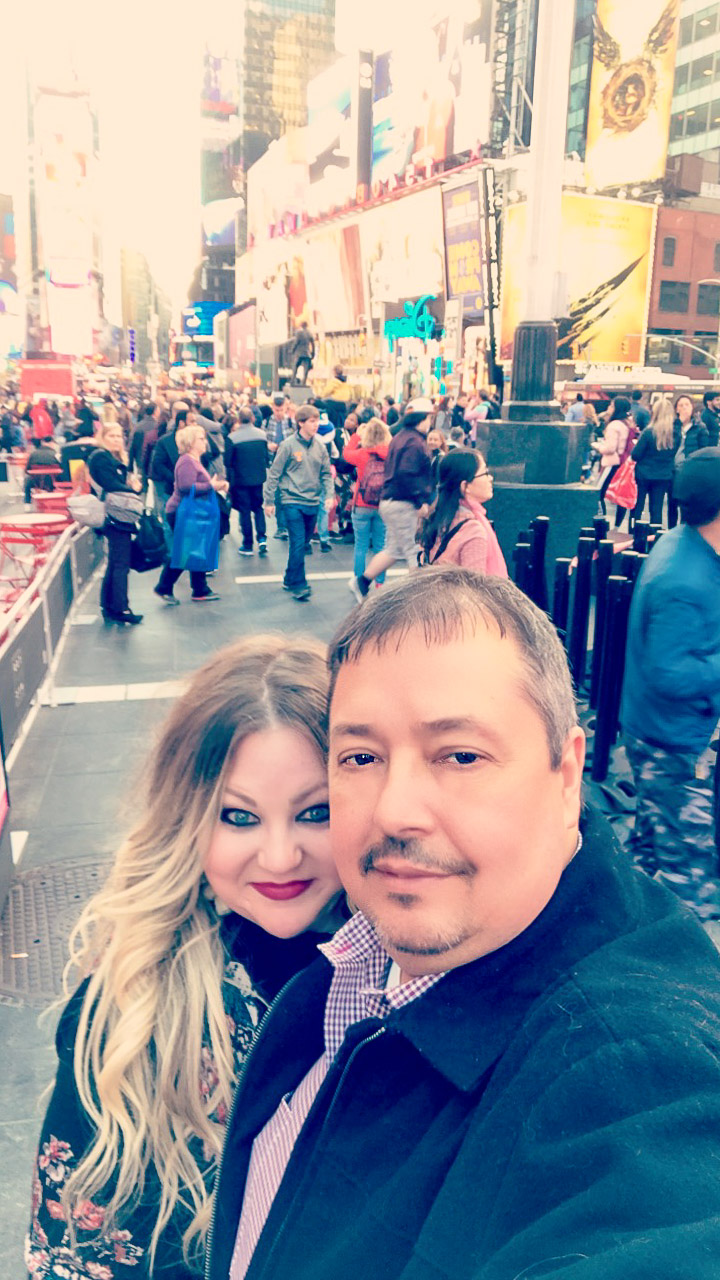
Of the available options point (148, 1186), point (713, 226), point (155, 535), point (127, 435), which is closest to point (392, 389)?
point (713, 226)

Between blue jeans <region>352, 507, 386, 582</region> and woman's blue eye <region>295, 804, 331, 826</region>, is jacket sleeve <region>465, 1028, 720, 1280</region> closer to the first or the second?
woman's blue eye <region>295, 804, 331, 826</region>

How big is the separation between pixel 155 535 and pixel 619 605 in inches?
247

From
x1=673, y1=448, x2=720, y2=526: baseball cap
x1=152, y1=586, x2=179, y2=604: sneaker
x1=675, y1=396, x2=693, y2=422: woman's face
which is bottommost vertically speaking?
x1=152, y1=586, x2=179, y2=604: sneaker

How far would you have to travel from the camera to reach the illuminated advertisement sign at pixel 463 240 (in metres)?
44.1

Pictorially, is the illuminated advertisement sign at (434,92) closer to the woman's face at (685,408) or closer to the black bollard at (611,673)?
the woman's face at (685,408)

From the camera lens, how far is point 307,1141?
111 centimetres

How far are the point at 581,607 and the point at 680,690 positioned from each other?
263 centimetres

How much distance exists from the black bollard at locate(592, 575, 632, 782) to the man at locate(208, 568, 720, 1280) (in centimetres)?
448

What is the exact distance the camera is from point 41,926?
179 inches

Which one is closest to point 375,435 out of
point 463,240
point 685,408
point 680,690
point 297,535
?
point 297,535

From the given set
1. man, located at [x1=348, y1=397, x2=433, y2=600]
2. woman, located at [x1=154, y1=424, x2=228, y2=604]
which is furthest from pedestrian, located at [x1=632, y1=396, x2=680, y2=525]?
woman, located at [x1=154, y1=424, x2=228, y2=604]

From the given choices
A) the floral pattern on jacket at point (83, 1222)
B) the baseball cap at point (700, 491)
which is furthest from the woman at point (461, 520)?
the floral pattern on jacket at point (83, 1222)

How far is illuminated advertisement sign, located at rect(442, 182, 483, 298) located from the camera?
44.1 meters

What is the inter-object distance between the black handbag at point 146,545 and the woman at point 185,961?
8.80 metres
